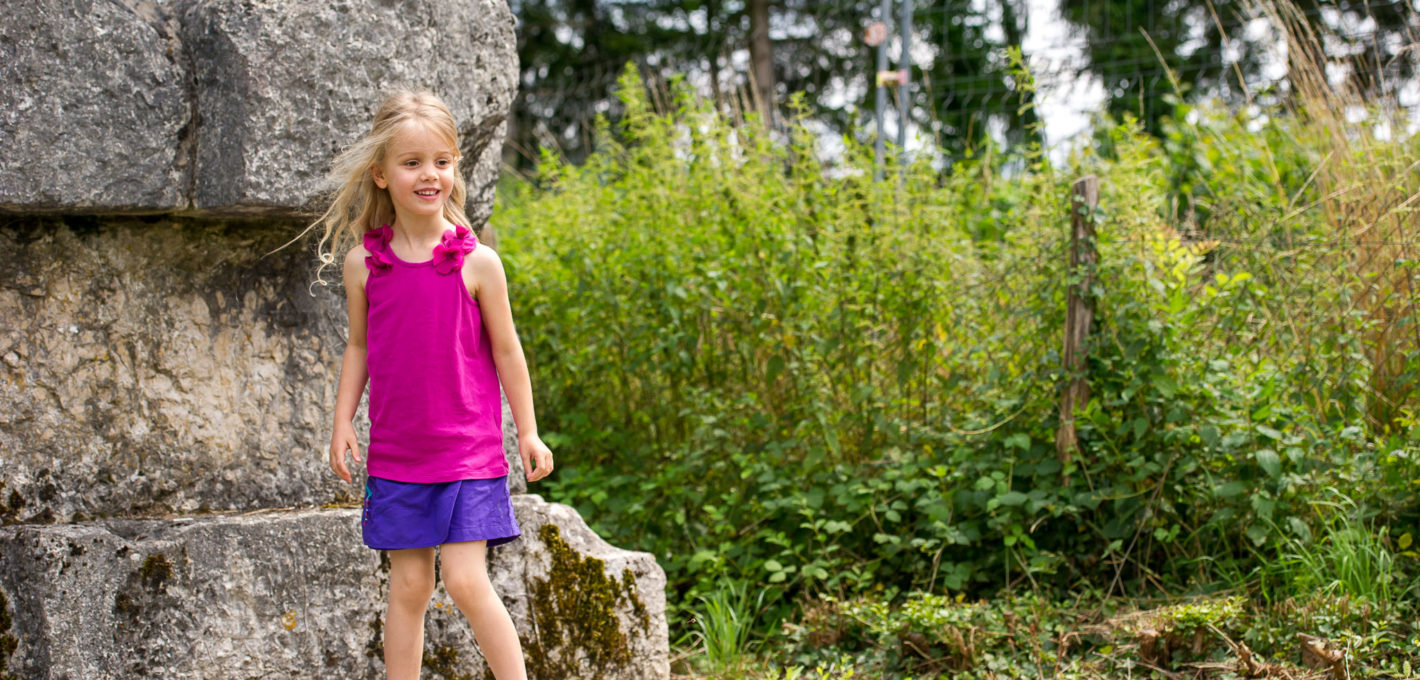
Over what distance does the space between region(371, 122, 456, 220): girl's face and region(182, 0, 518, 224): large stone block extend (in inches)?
14.0

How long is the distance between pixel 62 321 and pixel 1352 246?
3.51 metres

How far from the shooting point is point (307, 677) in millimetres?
2443

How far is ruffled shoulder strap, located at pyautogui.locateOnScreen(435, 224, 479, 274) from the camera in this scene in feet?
6.86

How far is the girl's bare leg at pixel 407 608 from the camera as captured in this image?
212 cm

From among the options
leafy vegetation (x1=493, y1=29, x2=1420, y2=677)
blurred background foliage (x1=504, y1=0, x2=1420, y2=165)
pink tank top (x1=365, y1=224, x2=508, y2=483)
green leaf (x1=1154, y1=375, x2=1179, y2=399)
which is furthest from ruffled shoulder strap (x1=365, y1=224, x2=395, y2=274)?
blurred background foliage (x1=504, y1=0, x2=1420, y2=165)

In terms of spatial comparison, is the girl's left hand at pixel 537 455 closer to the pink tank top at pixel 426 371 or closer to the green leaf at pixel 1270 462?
the pink tank top at pixel 426 371

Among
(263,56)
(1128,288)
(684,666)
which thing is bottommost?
(684,666)

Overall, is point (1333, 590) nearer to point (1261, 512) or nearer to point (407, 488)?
point (1261, 512)

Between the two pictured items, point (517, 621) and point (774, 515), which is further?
point (774, 515)

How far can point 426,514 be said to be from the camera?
206 cm

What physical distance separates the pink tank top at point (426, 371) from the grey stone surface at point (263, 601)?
500mm

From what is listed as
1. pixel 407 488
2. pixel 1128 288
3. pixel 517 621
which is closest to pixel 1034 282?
pixel 1128 288

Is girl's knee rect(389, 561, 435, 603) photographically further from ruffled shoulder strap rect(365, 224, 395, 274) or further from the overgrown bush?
the overgrown bush

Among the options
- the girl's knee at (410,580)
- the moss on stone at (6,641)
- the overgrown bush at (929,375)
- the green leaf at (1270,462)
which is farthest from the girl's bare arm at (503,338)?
the green leaf at (1270,462)
